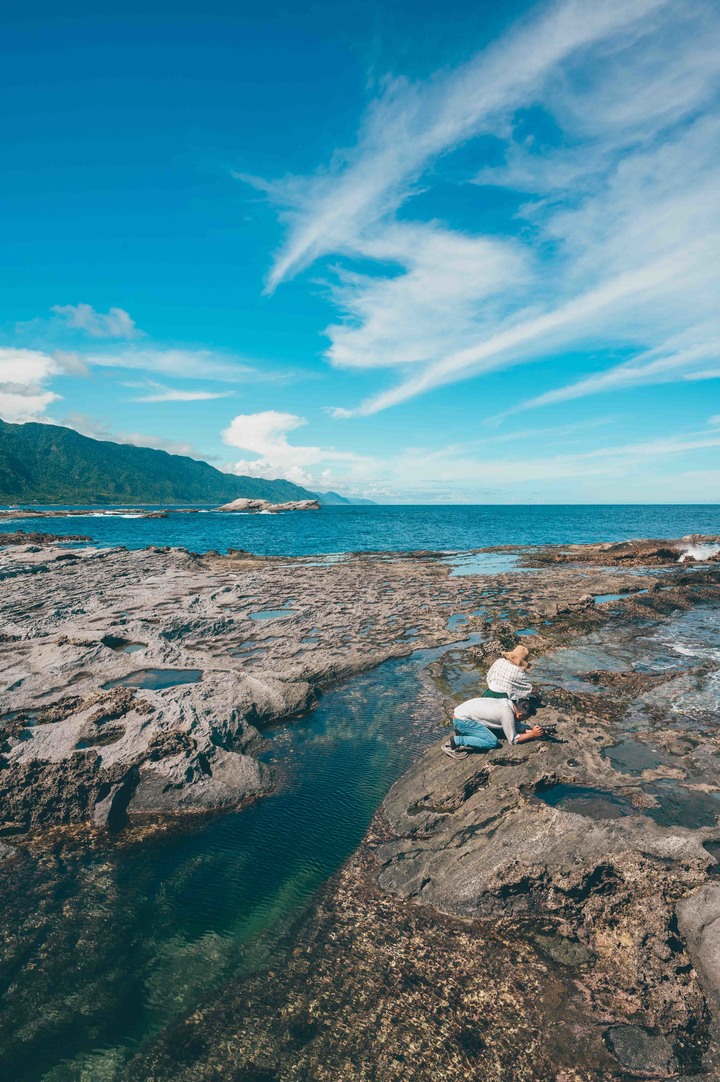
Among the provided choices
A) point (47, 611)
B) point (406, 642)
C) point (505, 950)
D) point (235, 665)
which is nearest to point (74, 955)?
point (505, 950)

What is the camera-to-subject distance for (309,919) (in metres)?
6.96

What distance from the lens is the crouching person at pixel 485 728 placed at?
1007 centimetres

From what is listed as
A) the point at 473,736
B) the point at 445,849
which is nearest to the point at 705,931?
the point at 445,849

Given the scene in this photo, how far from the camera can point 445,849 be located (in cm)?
796

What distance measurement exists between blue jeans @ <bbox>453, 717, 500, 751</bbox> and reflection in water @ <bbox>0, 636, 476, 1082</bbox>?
1739 mm

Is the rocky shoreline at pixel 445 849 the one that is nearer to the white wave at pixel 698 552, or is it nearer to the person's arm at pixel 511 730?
the person's arm at pixel 511 730

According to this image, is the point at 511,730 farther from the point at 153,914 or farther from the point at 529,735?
the point at 153,914

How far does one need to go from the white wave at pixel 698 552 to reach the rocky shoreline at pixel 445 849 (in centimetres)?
3592

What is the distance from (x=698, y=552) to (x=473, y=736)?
51.0 metres

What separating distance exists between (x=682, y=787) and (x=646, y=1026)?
5197 millimetres

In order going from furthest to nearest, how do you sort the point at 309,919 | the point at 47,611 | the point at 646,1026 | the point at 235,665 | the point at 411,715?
1. the point at 47,611
2. the point at 235,665
3. the point at 411,715
4. the point at 309,919
5. the point at 646,1026

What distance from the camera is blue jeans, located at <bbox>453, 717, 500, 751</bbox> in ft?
32.9

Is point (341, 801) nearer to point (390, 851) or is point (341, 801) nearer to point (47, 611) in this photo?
point (390, 851)

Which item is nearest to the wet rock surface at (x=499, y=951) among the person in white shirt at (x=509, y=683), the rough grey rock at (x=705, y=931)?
the rough grey rock at (x=705, y=931)
